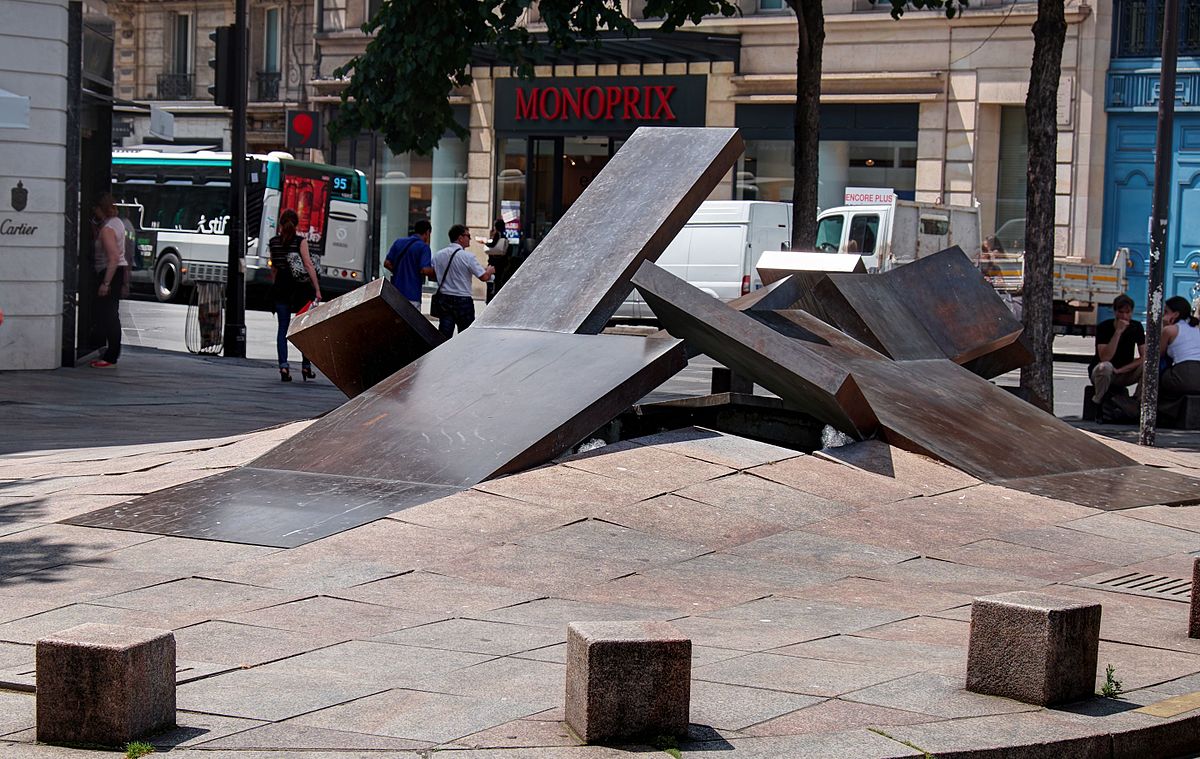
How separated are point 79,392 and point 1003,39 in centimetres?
2138

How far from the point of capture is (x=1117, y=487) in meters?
9.78

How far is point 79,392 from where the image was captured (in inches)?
578

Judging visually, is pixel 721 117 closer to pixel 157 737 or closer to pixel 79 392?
pixel 79 392

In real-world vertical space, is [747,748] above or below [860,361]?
below

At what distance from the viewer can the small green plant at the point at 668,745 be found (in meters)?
4.60

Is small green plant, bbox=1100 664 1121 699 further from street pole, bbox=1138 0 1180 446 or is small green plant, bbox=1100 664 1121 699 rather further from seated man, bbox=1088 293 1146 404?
seated man, bbox=1088 293 1146 404

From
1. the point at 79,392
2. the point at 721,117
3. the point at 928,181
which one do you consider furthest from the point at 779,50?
the point at 79,392

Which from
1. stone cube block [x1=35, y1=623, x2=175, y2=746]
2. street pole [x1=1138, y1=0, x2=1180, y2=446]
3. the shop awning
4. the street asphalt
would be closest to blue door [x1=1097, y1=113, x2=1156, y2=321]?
the shop awning

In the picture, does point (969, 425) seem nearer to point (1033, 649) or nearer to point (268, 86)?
point (1033, 649)

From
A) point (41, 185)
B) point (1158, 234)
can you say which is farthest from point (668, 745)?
point (41, 185)

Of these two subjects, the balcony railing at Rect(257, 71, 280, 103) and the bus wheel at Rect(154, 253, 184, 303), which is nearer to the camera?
the bus wheel at Rect(154, 253, 184, 303)

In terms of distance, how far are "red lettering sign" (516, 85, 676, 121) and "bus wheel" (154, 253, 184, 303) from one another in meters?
9.00

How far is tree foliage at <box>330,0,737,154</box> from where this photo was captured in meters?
16.8

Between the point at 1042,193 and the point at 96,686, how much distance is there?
1258 cm
